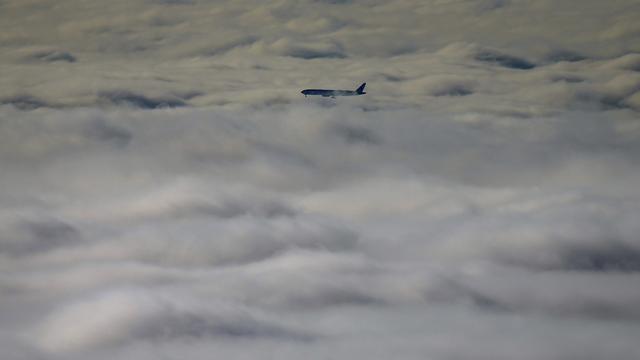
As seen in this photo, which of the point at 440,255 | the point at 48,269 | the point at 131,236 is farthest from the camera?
the point at 131,236

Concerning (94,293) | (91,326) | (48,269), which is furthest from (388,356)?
(48,269)

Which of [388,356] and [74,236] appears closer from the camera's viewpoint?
[388,356]

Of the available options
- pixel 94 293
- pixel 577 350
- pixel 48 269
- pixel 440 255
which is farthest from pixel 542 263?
pixel 48 269

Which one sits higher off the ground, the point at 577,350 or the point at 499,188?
the point at 577,350

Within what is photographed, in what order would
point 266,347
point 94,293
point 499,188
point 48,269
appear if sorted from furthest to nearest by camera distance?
point 499,188 < point 48,269 < point 94,293 < point 266,347

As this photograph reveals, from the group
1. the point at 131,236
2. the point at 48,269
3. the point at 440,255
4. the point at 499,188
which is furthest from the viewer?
the point at 499,188

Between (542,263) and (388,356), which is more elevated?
(388,356)

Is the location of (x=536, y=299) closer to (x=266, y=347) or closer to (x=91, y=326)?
(x=266, y=347)

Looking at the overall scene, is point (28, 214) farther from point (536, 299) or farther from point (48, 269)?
point (536, 299)

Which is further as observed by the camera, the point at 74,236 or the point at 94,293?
the point at 74,236
